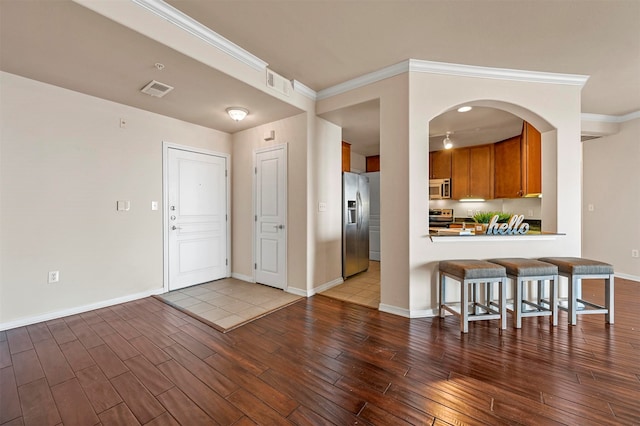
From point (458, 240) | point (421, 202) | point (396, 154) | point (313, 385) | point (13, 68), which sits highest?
point (13, 68)

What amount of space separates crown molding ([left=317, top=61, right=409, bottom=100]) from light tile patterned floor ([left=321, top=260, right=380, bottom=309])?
2.79 meters

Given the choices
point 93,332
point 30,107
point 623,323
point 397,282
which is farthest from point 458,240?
point 30,107

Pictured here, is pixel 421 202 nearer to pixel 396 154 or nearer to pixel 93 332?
pixel 396 154

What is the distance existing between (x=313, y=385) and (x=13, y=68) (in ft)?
13.0

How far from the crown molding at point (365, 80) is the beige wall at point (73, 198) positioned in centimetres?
239

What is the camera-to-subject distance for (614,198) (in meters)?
4.62

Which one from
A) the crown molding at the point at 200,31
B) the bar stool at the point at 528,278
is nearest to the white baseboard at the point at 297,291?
the bar stool at the point at 528,278

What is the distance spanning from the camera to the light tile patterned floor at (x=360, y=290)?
3.50 metres

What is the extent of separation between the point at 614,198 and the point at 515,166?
5.20 ft

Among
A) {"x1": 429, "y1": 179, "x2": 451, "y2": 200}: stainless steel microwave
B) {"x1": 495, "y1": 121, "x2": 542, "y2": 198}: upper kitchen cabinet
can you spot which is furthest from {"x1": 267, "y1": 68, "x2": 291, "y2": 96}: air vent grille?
{"x1": 429, "y1": 179, "x2": 451, "y2": 200}: stainless steel microwave

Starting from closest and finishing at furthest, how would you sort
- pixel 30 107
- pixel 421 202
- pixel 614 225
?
pixel 30 107
pixel 421 202
pixel 614 225

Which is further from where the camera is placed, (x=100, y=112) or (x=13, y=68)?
(x=100, y=112)

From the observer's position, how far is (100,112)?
10.5 feet

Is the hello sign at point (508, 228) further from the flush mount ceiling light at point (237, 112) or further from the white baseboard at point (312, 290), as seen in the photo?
the flush mount ceiling light at point (237, 112)
